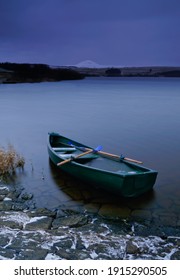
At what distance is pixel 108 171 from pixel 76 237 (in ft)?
7.08

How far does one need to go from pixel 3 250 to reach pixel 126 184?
10.9ft

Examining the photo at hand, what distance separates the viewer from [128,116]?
1037 inches

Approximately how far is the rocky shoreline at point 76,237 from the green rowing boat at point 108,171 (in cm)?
99

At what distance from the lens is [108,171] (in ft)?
25.3

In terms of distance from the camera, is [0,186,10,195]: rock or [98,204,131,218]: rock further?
[0,186,10,195]: rock

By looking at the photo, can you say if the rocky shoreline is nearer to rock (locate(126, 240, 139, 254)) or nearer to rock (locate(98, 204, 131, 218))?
rock (locate(126, 240, 139, 254))

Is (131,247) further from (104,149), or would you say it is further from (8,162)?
(104,149)

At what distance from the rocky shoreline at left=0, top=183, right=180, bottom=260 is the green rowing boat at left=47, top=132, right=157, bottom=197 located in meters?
0.99

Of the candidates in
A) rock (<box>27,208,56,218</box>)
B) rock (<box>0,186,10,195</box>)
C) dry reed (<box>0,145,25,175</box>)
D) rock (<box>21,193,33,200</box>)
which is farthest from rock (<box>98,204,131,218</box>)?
dry reed (<box>0,145,25,175</box>)

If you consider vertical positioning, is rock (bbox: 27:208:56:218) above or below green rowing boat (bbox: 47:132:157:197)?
below

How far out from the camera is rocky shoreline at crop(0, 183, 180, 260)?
555 cm

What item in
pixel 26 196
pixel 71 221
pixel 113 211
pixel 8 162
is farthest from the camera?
pixel 8 162

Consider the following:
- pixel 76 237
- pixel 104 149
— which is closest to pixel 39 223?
pixel 76 237
